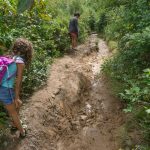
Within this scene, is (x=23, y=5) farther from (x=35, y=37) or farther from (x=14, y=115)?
(x=35, y=37)

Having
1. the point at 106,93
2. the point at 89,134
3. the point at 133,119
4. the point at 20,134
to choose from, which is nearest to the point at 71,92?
the point at 106,93

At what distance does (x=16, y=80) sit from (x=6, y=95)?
0.74 ft

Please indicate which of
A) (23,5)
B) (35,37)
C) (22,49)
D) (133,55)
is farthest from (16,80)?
(35,37)

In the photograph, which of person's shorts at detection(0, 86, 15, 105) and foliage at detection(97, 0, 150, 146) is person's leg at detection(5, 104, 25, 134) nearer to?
person's shorts at detection(0, 86, 15, 105)

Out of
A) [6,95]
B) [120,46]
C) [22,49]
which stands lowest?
[120,46]

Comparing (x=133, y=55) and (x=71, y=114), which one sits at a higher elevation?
(x=133, y=55)

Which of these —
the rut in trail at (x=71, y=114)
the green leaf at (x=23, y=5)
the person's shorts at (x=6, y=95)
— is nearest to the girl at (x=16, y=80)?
the person's shorts at (x=6, y=95)

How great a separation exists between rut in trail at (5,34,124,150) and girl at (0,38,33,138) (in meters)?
0.57

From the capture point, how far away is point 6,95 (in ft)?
11.8

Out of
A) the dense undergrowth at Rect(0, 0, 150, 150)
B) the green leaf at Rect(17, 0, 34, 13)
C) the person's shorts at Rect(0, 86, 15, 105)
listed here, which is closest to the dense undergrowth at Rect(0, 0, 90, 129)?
the dense undergrowth at Rect(0, 0, 150, 150)

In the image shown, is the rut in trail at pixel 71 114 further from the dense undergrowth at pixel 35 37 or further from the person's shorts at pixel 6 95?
the person's shorts at pixel 6 95

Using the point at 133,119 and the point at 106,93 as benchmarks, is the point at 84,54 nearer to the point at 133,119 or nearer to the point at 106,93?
the point at 106,93

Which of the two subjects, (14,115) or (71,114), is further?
(71,114)

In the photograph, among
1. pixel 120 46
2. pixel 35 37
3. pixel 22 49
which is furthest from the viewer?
pixel 120 46
